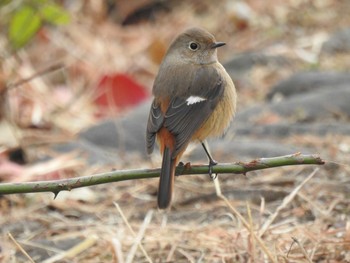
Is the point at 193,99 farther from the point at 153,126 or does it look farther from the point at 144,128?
the point at 144,128

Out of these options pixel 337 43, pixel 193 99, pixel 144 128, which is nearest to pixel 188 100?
pixel 193 99

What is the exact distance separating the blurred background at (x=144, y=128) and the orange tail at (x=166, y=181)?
0.38 metres

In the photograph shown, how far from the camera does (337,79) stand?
6.74 meters

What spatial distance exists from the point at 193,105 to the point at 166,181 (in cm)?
64

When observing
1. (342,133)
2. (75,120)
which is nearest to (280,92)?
(342,133)

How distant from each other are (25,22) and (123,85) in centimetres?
225

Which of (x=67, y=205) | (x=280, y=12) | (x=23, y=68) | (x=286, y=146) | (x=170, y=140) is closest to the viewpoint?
(x=170, y=140)

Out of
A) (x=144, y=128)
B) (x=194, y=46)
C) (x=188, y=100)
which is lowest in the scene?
(x=144, y=128)

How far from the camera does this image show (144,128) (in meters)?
6.09

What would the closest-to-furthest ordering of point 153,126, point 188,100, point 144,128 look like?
point 153,126
point 188,100
point 144,128

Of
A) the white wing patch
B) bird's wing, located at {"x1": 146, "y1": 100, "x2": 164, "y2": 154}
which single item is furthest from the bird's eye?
bird's wing, located at {"x1": 146, "y1": 100, "x2": 164, "y2": 154}

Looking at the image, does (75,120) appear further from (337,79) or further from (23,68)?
(337,79)

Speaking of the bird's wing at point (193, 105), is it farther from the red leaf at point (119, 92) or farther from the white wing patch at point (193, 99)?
the red leaf at point (119, 92)

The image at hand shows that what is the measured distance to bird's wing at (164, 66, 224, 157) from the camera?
3.49 m
